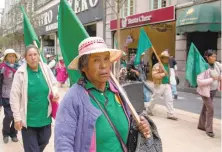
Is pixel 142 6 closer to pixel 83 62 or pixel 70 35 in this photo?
pixel 70 35

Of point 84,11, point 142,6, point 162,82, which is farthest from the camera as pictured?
point 84,11

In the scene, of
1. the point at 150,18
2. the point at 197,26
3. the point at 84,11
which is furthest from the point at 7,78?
the point at 84,11

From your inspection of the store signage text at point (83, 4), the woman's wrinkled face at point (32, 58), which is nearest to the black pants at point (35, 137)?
the woman's wrinkled face at point (32, 58)

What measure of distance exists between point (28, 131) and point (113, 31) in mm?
16138

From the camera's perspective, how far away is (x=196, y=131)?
596 centimetres

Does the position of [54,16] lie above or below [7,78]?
above

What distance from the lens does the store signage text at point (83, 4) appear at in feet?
72.3

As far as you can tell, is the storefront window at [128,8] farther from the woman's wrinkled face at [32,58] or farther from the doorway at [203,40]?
the woman's wrinkled face at [32,58]

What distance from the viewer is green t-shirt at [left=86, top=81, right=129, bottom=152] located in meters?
1.79

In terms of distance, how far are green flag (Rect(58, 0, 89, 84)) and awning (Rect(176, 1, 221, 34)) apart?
9.79m

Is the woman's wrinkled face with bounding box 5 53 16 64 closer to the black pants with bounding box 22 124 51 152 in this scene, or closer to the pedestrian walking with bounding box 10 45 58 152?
the pedestrian walking with bounding box 10 45 58 152

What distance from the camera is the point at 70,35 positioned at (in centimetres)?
221

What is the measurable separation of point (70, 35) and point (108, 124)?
75cm

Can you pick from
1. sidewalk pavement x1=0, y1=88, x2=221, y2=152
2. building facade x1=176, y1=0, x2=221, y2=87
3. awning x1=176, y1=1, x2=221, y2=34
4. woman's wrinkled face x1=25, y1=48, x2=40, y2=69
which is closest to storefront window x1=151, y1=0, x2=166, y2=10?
building facade x1=176, y1=0, x2=221, y2=87
